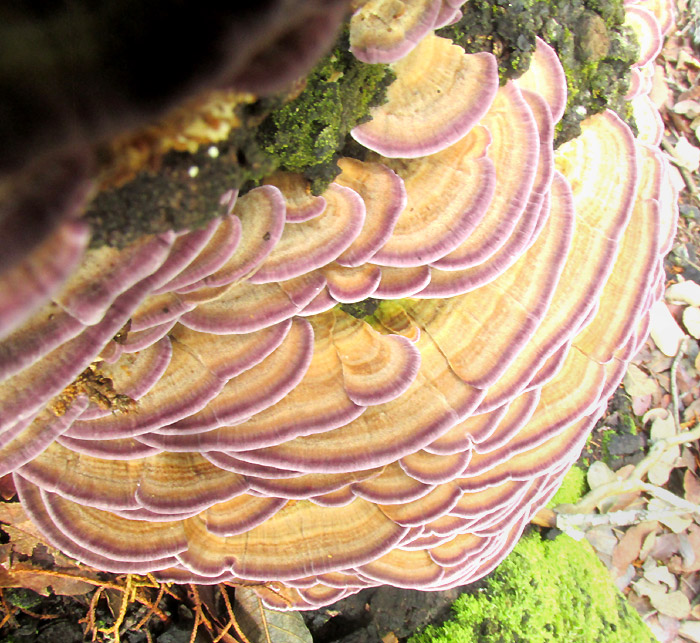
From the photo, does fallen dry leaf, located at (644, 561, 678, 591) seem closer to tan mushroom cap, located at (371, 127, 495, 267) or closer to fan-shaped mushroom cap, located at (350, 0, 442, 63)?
tan mushroom cap, located at (371, 127, 495, 267)

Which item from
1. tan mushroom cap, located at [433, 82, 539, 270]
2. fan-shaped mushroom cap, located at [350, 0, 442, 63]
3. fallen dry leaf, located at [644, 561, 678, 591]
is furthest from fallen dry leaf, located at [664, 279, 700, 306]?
fan-shaped mushroom cap, located at [350, 0, 442, 63]

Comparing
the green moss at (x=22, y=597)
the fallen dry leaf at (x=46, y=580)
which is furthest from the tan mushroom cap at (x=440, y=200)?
the green moss at (x=22, y=597)

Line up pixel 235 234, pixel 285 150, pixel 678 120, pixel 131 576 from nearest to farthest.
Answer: pixel 235 234
pixel 285 150
pixel 131 576
pixel 678 120

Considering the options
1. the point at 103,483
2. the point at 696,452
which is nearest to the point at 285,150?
the point at 103,483

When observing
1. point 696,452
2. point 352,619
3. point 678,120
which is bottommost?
point 696,452

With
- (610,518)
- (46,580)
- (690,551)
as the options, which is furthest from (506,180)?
(690,551)

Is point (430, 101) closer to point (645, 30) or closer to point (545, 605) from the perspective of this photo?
point (645, 30)

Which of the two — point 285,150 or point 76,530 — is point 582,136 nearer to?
point 285,150

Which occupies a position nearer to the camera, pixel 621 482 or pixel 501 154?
pixel 501 154
